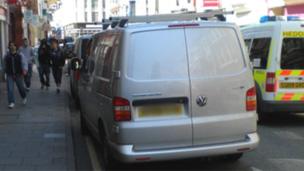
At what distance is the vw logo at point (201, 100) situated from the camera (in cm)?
631

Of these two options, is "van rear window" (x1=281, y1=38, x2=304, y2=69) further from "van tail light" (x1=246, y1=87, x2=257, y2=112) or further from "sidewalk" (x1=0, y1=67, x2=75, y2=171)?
"sidewalk" (x1=0, y1=67, x2=75, y2=171)

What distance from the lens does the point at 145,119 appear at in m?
6.22

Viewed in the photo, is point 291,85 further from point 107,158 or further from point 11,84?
point 11,84

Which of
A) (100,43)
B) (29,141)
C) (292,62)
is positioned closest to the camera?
(100,43)

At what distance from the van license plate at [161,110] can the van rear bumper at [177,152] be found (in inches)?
15.6

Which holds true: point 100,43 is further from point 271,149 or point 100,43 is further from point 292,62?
point 292,62

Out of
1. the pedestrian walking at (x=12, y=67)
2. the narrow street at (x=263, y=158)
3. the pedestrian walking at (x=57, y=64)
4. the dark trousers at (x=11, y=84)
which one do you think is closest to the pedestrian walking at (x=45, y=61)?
the pedestrian walking at (x=57, y=64)

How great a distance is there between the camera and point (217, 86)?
637cm

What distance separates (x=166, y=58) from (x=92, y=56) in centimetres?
236

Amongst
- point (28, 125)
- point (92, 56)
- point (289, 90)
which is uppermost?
point (92, 56)

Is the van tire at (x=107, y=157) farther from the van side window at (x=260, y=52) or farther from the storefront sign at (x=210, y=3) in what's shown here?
the storefront sign at (x=210, y=3)

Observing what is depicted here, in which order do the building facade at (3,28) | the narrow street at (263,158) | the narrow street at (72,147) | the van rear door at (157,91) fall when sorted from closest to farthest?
the van rear door at (157,91) < the narrow street at (263,158) < the narrow street at (72,147) < the building facade at (3,28)

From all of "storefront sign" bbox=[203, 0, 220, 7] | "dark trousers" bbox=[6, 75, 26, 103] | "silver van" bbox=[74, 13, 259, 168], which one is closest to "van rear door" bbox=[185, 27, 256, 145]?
"silver van" bbox=[74, 13, 259, 168]

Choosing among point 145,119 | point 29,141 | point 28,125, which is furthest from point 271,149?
point 28,125
